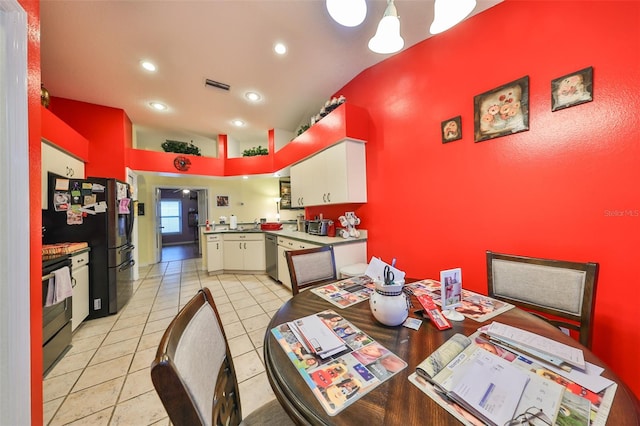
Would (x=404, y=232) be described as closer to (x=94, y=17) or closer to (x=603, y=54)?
(x=603, y=54)

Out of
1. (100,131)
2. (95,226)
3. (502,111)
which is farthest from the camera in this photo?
(100,131)

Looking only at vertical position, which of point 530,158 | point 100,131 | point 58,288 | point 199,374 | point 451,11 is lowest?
point 58,288

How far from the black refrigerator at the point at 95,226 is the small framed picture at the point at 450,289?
3.47 meters

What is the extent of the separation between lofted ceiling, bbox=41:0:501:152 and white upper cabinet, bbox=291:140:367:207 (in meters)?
1.05

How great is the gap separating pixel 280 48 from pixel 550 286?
3083mm

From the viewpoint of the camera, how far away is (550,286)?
1.17m

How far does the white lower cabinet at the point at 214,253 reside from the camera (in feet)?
13.9

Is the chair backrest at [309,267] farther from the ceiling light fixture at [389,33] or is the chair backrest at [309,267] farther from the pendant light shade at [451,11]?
the pendant light shade at [451,11]

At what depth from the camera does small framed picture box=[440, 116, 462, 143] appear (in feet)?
6.34

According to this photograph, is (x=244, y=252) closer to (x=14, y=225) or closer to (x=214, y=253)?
(x=214, y=253)

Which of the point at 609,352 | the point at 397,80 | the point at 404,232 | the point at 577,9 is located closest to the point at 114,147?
the point at 397,80

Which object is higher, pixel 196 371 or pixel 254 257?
pixel 196 371

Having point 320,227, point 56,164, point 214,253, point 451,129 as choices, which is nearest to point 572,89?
point 451,129

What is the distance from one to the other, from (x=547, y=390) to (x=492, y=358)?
0.45ft
